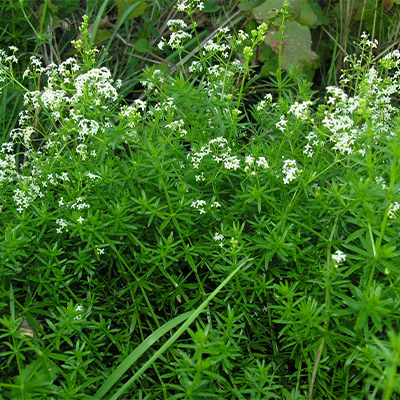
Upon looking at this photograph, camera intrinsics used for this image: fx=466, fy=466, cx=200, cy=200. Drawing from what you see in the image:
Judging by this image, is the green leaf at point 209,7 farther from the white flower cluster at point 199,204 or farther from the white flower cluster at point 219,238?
the white flower cluster at point 219,238

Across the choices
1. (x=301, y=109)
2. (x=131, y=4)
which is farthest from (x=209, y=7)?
(x=301, y=109)

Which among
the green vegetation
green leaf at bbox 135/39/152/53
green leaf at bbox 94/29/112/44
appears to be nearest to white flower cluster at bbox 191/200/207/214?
the green vegetation

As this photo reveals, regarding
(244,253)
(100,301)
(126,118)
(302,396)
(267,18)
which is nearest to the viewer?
(302,396)

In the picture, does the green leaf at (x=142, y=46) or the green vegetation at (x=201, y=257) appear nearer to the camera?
the green vegetation at (x=201, y=257)

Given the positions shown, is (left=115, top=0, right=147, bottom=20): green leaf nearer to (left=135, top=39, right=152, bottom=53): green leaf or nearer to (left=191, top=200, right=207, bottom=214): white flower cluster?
(left=135, top=39, right=152, bottom=53): green leaf

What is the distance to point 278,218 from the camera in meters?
2.88

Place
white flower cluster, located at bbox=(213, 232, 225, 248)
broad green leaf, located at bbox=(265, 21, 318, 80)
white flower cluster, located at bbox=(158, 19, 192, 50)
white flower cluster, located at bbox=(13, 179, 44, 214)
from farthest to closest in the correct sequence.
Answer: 1. broad green leaf, located at bbox=(265, 21, 318, 80)
2. white flower cluster, located at bbox=(158, 19, 192, 50)
3. white flower cluster, located at bbox=(13, 179, 44, 214)
4. white flower cluster, located at bbox=(213, 232, 225, 248)

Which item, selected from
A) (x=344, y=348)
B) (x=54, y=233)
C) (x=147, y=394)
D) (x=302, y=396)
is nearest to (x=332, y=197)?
(x=344, y=348)

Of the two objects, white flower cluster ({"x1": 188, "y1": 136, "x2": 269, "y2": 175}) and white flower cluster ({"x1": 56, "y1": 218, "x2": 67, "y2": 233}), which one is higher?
white flower cluster ({"x1": 188, "y1": 136, "x2": 269, "y2": 175})

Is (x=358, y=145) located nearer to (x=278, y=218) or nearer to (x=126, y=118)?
(x=278, y=218)

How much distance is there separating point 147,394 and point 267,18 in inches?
148

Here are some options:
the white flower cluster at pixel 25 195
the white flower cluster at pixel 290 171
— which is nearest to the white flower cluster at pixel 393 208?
the white flower cluster at pixel 290 171

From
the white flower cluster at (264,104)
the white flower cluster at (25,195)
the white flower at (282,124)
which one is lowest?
the white flower cluster at (25,195)

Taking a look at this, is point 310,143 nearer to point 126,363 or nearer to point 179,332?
point 179,332
